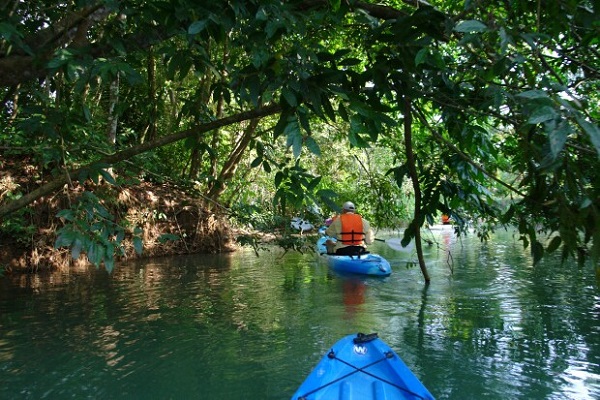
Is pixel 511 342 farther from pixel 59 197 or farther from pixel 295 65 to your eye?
pixel 59 197

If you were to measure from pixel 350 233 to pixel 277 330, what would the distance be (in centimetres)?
418

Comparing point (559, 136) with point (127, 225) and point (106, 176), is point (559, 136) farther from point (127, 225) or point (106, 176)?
point (127, 225)

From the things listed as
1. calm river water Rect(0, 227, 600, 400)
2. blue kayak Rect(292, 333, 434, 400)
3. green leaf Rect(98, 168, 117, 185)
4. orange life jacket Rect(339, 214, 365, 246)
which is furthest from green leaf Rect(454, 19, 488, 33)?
orange life jacket Rect(339, 214, 365, 246)

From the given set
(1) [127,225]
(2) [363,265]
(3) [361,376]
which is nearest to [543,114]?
(3) [361,376]

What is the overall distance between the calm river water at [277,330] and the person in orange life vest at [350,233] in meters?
0.64

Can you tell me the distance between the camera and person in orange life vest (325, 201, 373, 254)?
9.52 metres

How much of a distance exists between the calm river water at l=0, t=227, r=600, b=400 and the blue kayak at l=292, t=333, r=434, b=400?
0.80 metres

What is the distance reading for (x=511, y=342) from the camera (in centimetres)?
516

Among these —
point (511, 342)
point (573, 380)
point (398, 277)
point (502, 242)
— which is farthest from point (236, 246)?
point (573, 380)

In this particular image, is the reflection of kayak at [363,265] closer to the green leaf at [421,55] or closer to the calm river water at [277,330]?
the calm river water at [277,330]

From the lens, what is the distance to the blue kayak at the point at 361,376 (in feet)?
10.3

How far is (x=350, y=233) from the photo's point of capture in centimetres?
962

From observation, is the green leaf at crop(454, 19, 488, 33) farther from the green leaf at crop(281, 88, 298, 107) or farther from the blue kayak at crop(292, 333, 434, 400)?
the blue kayak at crop(292, 333, 434, 400)

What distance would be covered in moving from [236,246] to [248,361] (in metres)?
10.4
